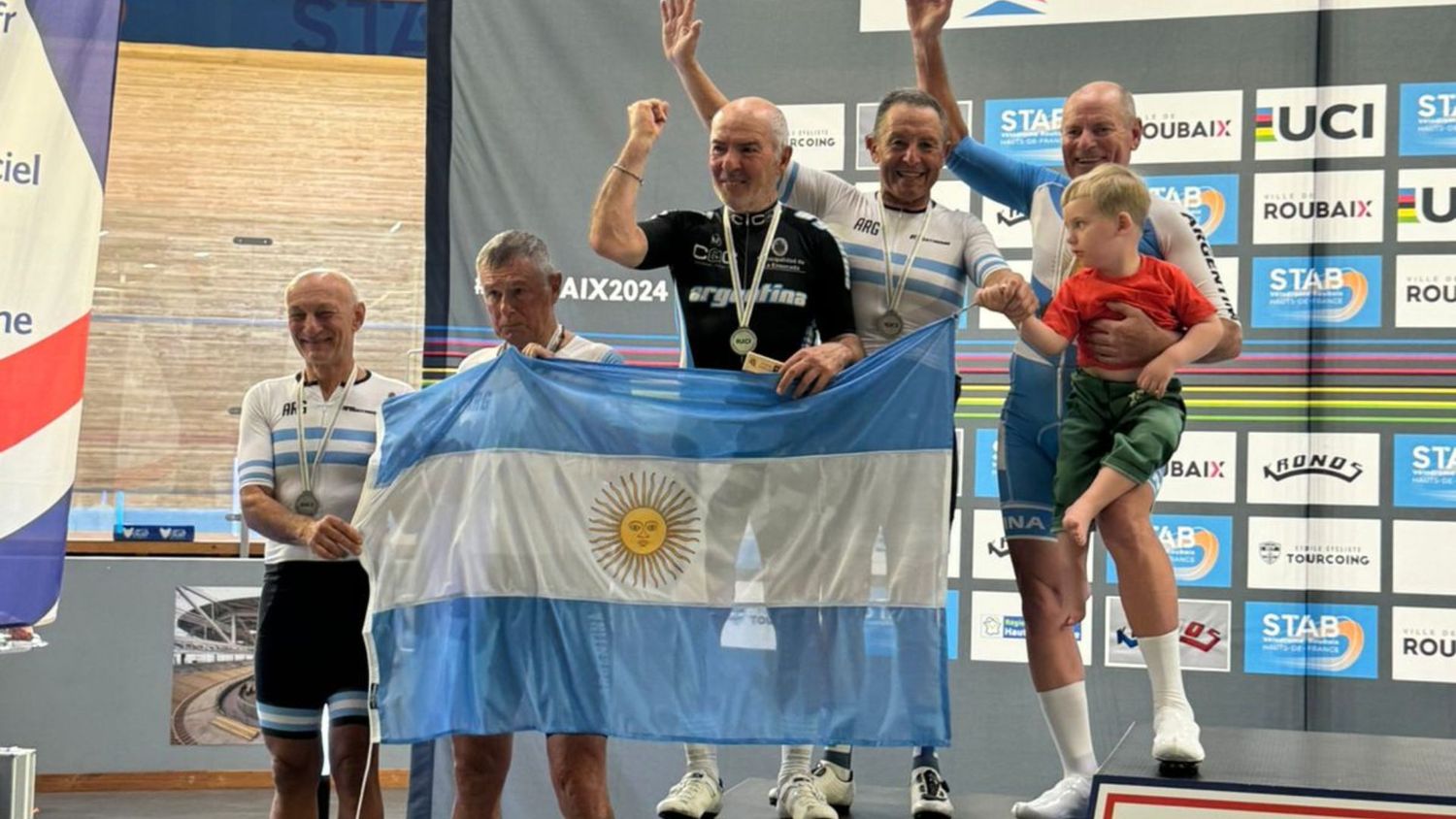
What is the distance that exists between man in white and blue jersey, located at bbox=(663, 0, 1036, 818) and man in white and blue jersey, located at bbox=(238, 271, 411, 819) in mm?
1058

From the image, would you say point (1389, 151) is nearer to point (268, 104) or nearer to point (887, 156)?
point (887, 156)

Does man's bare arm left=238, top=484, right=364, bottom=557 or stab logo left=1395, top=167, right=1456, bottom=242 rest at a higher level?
stab logo left=1395, top=167, right=1456, bottom=242

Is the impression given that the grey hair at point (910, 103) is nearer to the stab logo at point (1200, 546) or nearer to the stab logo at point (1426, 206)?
the stab logo at point (1200, 546)

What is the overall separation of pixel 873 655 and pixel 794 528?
1.01 feet

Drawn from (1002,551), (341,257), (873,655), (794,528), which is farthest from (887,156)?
(341,257)

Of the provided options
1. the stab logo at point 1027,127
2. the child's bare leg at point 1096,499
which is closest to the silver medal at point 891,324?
the child's bare leg at point 1096,499

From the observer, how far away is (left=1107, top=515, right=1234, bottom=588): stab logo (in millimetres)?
4895

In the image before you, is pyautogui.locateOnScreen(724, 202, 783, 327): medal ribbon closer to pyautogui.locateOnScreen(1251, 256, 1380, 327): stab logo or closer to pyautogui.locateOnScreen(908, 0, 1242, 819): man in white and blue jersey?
pyautogui.locateOnScreen(908, 0, 1242, 819): man in white and blue jersey

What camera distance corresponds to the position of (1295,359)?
488 centimetres

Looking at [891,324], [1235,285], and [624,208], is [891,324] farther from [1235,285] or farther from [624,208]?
[1235,285]

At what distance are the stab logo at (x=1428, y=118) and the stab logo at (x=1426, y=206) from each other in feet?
0.23

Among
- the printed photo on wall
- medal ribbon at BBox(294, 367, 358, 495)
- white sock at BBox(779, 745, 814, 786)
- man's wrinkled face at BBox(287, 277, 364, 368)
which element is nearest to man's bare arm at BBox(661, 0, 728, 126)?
man's wrinkled face at BBox(287, 277, 364, 368)

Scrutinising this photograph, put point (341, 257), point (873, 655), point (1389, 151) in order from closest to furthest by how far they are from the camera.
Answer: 1. point (873, 655)
2. point (1389, 151)
3. point (341, 257)

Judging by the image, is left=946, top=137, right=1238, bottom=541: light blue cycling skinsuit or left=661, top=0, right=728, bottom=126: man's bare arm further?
left=661, top=0, right=728, bottom=126: man's bare arm
